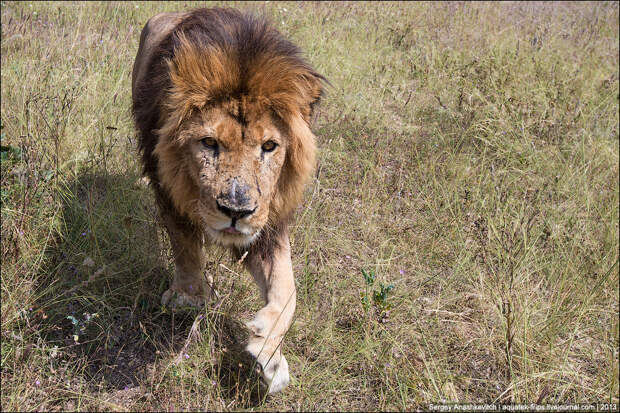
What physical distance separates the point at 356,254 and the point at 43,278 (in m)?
1.89

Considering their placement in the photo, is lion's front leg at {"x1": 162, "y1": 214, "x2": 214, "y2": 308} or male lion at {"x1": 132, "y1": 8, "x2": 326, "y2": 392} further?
lion's front leg at {"x1": 162, "y1": 214, "x2": 214, "y2": 308}

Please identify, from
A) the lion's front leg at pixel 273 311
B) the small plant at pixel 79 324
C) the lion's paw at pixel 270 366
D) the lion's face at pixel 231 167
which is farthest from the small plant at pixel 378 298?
the small plant at pixel 79 324

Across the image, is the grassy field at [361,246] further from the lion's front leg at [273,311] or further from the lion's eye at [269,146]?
the lion's eye at [269,146]

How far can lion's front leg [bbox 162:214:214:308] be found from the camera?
3049mm

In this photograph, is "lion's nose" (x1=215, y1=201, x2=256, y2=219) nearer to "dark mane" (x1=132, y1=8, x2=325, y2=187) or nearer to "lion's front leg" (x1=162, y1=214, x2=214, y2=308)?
"dark mane" (x1=132, y1=8, x2=325, y2=187)

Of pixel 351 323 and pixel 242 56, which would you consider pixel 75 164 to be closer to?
pixel 242 56

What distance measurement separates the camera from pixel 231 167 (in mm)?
2434

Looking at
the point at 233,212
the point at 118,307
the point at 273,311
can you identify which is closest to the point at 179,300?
the point at 118,307

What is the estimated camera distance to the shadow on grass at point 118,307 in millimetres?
2734

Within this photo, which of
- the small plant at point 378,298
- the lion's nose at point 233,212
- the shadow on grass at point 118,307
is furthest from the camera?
the small plant at point 378,298

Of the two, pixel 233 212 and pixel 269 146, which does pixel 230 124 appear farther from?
pixel 233 212

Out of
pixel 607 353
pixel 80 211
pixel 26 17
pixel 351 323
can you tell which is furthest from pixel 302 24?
pixel 607 353

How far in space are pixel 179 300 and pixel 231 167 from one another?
1067 millimetres

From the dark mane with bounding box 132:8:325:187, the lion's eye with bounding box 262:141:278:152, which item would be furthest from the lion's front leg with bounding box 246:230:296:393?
the dark mane with bounding box 132:8:325:187
